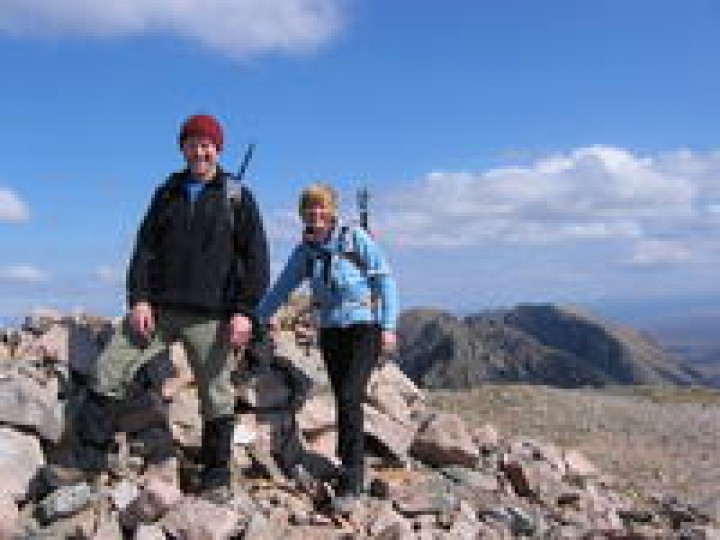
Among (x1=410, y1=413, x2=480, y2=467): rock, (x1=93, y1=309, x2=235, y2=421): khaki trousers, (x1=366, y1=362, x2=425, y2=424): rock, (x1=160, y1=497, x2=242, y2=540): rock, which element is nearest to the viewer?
(x1=160, y1=497, x2=242, y2=540): rock

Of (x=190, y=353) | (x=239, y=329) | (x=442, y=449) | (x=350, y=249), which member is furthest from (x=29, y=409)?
(x=442, y=449)

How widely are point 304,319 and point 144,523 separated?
5.66 meters

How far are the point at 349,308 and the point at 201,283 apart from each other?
1689 millimetres

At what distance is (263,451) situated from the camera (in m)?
13.6

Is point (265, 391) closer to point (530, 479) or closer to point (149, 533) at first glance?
point (149, 533)

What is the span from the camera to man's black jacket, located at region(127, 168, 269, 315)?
11.9 metres

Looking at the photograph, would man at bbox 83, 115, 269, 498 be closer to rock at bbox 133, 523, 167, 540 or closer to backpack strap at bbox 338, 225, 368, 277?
backpack strap at bbox 338, 225, 368, 277

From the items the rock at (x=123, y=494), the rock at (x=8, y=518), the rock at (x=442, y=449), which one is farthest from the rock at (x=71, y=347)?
the rock at (x=442, y=449)

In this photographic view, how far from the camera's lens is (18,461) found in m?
12.2

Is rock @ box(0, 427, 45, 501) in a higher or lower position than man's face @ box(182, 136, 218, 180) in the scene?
lower

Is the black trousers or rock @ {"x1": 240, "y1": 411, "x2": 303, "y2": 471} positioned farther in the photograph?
rock @ {"x1": 240, "y1": 411, "x2": 303, "y2": 471}

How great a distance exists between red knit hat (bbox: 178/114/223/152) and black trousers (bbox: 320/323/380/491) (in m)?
2.61

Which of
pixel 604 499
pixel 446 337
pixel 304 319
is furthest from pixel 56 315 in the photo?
pixel 446 337

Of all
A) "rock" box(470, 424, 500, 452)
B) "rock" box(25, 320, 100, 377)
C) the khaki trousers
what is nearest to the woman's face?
the khaki trousers
